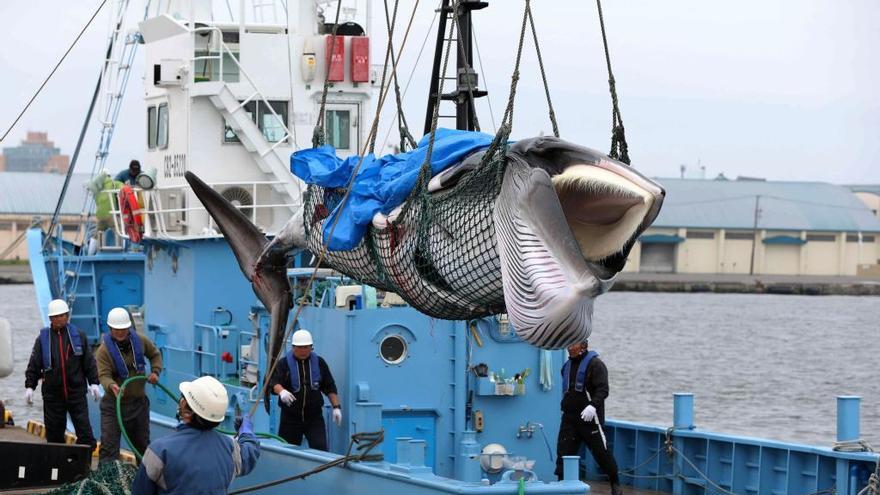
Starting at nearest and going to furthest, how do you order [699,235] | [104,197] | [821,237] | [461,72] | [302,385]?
[461,72] → [302,385] → [104,197] → [699,235] → [821,237]

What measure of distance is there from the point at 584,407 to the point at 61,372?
15.6ft

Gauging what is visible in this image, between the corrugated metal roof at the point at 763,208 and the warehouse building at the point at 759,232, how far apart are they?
6cm

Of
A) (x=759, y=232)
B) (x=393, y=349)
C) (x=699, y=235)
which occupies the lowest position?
(x=393, y=349)

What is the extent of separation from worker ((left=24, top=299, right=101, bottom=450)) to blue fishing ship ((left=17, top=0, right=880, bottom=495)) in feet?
4.98

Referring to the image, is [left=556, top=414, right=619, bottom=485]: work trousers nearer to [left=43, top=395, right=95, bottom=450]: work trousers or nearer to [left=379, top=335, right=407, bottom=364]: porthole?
[left=379, top=335, right=407, bottom=364]: porthole

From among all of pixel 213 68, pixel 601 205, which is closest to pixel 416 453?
pixel 601 205

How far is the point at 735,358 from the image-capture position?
4700 cm

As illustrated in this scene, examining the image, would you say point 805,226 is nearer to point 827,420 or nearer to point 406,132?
point 827,420

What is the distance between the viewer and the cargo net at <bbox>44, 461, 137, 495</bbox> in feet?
36.6

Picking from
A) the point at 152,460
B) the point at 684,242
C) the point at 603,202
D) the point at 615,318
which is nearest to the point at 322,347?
the point at 152,460

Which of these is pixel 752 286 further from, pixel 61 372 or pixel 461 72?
pixel 461 72

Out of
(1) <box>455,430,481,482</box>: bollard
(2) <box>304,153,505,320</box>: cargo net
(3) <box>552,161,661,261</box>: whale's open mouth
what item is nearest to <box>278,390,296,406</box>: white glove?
(1) <box>455,430,481,482</box>: bollard

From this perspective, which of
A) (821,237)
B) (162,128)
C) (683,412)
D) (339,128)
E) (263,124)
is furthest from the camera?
(821,237)

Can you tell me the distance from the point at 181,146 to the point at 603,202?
450 inches
